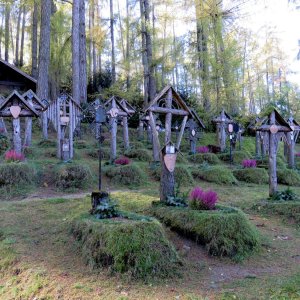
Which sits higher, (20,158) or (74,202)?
(20,158)

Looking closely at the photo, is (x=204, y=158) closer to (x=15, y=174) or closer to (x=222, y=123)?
(x=222, y=123)

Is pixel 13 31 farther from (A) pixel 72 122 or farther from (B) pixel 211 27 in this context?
(A) pixel 72 122

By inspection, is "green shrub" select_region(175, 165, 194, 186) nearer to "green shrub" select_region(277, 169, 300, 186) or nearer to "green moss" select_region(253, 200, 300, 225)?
"green moss" select_region(253, 200, 300, 225)

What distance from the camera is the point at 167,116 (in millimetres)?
7004

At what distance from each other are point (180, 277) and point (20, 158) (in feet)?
21.4

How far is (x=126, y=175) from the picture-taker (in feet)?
33.0

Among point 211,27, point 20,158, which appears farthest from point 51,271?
point 211,27

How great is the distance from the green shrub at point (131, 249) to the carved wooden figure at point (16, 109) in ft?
20.4

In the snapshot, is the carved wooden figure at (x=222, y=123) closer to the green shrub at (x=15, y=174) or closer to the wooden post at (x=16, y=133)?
the wooden post at (x=16, y=133)

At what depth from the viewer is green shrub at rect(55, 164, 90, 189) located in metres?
9.05

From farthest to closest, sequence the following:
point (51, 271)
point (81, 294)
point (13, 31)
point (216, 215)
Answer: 1. point (13, 31)
2. point (216, 215)
3. point (51, 271)
4. point (81, 294)

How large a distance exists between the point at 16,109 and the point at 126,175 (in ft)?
11.6

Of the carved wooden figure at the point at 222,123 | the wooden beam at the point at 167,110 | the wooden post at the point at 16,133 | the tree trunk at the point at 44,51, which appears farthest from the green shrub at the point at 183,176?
the tree trunk at the point at 44,51

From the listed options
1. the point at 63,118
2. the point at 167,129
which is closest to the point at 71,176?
the point at 63,118
